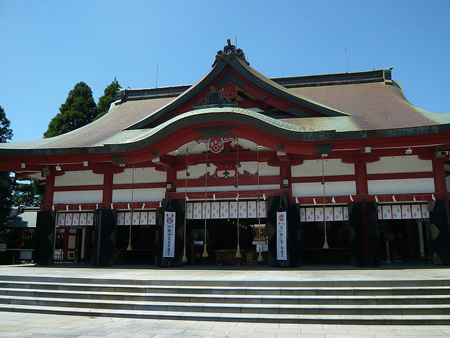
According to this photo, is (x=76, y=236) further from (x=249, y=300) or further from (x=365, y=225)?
(x=365, y=225)

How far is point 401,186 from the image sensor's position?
44.4 ft

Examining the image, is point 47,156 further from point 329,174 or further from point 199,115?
point 329,174

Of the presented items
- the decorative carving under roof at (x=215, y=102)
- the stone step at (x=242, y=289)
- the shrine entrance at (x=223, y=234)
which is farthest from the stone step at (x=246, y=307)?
the decorative carving under roof at (x=215, y=102)

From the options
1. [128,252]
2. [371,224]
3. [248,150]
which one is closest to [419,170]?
[371,224]

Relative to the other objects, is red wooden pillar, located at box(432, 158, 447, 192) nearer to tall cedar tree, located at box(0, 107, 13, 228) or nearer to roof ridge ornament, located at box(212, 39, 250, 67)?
roof ridge ornament, located at box(212, 39, 250, 67)

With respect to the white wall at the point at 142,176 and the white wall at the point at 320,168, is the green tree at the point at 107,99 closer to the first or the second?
the white wall at the point at 142,176

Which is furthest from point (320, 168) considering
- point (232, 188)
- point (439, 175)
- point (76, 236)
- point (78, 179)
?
point (76, 236)

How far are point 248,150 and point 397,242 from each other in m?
7.91

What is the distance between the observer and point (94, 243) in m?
15.0

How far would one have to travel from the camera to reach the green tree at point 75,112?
2717 cm

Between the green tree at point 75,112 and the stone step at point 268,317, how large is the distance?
20339mm

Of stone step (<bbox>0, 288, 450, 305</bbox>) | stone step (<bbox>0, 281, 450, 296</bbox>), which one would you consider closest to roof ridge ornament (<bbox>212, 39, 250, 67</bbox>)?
stone step (<bbox>0, 281, 450, 296</bbox>)

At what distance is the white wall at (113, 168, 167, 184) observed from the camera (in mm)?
15477

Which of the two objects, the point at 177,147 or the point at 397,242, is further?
the point at 397,242
